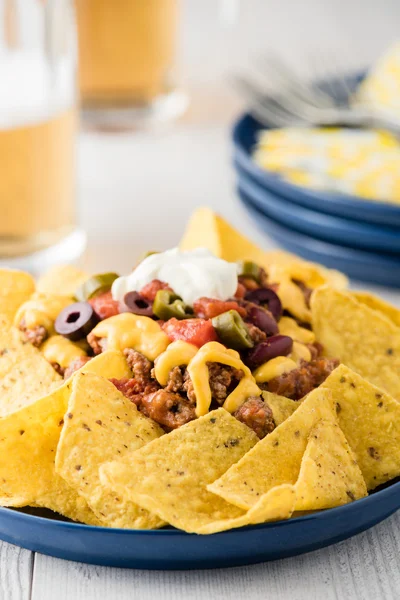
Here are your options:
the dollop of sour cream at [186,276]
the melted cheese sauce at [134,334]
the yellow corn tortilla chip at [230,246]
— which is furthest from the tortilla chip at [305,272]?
the melted cheese sauce at [134,334]

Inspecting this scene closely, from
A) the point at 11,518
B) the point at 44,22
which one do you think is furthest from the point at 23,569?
the point at 44,22

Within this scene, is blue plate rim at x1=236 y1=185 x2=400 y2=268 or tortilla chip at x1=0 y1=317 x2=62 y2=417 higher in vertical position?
tortilla chip at x1=0 y1=317 x2=62 y2=417

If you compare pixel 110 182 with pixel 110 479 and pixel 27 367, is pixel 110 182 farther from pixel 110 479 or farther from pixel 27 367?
pixel 110 479

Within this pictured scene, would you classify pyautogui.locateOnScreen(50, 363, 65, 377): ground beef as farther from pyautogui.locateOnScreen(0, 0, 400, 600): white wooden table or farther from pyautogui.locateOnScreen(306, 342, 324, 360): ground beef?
pyautogui.locateOnScreen(306, 342, 324, 360): ground beef

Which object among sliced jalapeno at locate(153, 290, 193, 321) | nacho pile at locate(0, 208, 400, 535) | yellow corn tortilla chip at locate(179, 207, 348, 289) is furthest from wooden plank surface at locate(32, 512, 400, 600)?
yellow corn tortilla chip at locate(179, 207, 348, 289)

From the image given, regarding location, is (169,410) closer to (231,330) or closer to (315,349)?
(231,330)

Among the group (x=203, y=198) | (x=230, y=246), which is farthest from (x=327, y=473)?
(x=203, y=198)

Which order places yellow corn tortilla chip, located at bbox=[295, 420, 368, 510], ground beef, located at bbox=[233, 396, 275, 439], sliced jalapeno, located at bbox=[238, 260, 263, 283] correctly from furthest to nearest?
1. sliced jalapeno, located at bbox=[238, 260, 263, 283]
2. ground beef, located at bbox=[233, 396, 275, 439]
3. yellow corn tortilla chip, located at bbox=[295, 420, 368, 510]
